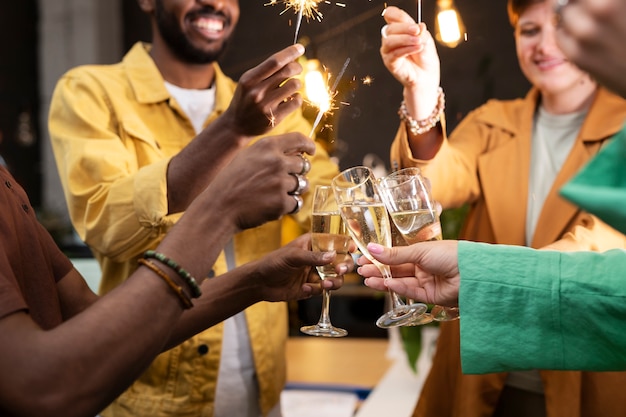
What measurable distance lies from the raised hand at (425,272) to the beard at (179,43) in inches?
23.4

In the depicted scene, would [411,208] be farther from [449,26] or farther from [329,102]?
[449,26]

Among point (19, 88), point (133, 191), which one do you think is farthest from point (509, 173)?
point (19, 88)

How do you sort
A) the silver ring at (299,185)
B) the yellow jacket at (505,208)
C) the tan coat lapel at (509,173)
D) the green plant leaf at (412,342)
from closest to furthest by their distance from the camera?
1. the silver ring at (299,185)
2. the yellow jacket at (505,208)
3. the tan coat lapel at (509,173)
4. the green plant leaf at (412,342)

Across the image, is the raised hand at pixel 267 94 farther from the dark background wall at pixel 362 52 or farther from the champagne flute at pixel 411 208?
the champagne flute at pixel 411 208

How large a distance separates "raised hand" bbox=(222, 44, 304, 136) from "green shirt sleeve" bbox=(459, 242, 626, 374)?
1.39 feet

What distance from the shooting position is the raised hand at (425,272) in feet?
3.95

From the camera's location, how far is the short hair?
1.55 m

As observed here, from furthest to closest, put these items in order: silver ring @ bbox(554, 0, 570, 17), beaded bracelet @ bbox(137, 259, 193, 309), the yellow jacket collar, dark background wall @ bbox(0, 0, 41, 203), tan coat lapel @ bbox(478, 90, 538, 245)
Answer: dark background wall @ bbox(0, 0, 41, 203) < the yellow jacket collar < tan coat lapel @ bbox(478, 90, 538, 245) < beaded bracelet @ bbox(137, 259, 193, 309) < silver ring @ bbox(554, 0, 570, 17)

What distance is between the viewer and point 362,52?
1283mm

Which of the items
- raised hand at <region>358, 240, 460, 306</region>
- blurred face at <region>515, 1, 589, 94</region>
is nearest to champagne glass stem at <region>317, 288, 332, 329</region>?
raised hand at <region>358, 240, 460, 306</region>

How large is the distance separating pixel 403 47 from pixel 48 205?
438 cm

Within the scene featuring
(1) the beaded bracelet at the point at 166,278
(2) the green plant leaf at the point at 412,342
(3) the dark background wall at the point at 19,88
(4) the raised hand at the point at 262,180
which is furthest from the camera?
(3) the dark background wall at the point at 19,88

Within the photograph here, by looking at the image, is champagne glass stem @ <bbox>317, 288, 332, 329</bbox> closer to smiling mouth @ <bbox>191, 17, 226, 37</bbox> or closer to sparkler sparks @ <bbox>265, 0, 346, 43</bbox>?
sparkler sparks @ <bbox>265, 0, 346, 43</bbox>

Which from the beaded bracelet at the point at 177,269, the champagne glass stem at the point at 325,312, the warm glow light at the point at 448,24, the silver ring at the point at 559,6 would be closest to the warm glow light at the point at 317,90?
the warm glow light at the point at 448,24
